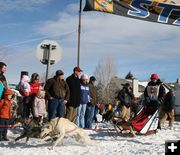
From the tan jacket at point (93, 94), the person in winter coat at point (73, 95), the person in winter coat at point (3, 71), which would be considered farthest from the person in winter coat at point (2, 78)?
the tan jacket at point (93, 94)

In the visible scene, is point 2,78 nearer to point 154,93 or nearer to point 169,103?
point 154,93

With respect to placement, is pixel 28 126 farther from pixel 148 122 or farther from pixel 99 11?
pixel 99 11

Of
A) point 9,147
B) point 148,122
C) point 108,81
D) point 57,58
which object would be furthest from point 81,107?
point 108,81

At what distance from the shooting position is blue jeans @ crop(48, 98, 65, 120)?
10.1m

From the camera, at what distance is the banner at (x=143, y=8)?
11500 mm

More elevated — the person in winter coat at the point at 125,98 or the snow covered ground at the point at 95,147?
the person in winter coat at the point at 125,98

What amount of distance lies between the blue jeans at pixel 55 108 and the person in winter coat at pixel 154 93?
8.11 ft

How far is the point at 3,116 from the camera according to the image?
31.2ft

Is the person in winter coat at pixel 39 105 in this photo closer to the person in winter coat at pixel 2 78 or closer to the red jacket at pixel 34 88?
the red jacket at pixel 34 88

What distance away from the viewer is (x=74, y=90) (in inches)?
437

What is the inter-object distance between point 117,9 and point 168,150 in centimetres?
718

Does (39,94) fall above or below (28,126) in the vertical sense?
above

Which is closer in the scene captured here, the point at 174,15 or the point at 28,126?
the point at 28,126

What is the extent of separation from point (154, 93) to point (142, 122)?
3.90 feet
